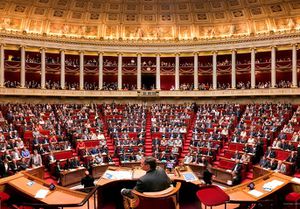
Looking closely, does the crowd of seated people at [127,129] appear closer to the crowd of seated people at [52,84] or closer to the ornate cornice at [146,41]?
the crowd of seated people at [52,84]

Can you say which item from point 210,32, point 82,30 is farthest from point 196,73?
point 82,30

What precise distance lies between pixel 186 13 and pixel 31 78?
16.1m

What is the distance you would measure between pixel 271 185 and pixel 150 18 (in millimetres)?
24316

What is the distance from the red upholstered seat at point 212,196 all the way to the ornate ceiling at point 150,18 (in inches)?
909

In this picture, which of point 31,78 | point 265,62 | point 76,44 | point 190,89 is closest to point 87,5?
point 76,44

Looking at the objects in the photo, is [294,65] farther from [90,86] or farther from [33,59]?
[33,59]

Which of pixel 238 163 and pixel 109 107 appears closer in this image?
pixel 238 163

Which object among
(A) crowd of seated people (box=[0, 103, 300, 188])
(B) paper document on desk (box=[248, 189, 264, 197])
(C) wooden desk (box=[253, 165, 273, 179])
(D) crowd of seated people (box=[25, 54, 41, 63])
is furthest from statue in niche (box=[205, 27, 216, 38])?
(B) paper document on desk (box=[248, 189, 264, 197])

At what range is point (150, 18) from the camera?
2855 centimetres

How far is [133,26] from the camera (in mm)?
28703

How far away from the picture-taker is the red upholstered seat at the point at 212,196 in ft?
15.7

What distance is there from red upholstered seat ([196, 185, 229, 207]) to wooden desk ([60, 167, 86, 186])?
400 inches

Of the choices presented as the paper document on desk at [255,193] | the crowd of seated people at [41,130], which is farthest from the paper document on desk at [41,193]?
the crowd of seated people at [41,130]

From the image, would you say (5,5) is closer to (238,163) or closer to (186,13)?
(186,13)
